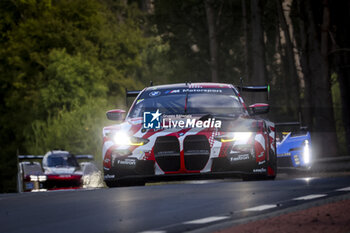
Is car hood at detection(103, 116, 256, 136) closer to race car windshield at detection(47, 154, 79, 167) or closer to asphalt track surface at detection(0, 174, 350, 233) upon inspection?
asphalt track surface at detection(0, 174, 350, 233)

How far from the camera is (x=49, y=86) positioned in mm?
58812

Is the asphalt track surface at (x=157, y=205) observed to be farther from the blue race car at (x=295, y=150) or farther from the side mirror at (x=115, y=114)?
the blue race car at (x=295, y=150)

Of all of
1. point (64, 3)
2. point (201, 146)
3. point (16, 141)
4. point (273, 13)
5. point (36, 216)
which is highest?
point (64, 3)

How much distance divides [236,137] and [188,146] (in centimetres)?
71

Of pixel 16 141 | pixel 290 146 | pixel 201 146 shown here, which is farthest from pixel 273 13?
pixel 201 146

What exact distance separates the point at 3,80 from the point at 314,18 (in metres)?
35.8

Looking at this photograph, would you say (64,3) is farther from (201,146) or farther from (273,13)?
(201,146)

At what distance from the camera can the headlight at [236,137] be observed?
1300 centimetres

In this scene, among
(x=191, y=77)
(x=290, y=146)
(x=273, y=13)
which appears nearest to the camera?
(x=290, y=146)

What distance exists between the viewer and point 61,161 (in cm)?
2975

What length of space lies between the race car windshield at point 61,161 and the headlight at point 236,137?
16678 millimetres

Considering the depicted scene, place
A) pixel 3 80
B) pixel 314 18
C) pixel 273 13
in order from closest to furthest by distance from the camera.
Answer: pixel 314 18 → pixel 273 13 → pixel 3 80

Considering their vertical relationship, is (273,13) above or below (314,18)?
above

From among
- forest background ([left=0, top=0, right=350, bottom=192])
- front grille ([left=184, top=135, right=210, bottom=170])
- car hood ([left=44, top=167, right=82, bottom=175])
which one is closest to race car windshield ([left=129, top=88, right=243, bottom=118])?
front grille ([left=184, top=135, right=210, bottom=170])
